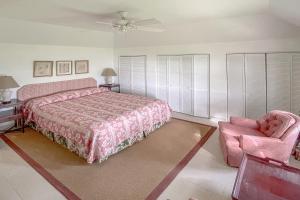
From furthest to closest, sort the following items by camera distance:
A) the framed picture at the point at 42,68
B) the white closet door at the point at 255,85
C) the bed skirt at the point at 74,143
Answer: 1. the framed picture at the point at 42,68
2. the white closet door at the point at 255,85
3. the bed skirt at the point at 74,143

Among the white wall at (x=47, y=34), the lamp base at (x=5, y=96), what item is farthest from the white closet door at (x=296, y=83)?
the lamp base at (x=5, y=96)

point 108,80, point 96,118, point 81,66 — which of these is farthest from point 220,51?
point 81,66

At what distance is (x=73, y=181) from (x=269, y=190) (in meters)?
2.36

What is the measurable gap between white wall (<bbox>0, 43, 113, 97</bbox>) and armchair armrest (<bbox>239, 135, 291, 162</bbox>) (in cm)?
477

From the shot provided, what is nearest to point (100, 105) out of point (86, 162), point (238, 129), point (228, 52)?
point (86, 162)

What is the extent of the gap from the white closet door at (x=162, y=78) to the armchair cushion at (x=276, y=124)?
9.37 ft

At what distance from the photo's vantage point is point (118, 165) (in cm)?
309

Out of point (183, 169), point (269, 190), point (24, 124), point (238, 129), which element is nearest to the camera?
point (269, 190)

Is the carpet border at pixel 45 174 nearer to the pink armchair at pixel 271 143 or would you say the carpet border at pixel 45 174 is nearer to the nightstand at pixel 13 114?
the nightstand at pixel 13 114

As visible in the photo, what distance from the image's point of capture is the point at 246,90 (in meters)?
4.55

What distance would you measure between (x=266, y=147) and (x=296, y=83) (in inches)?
76.3

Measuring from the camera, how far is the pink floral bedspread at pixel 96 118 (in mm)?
3076

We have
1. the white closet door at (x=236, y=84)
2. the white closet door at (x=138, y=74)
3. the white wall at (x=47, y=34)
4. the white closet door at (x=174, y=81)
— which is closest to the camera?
the white wall at (x=47, y=34)

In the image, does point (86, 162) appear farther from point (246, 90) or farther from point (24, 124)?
point (246, 90)
